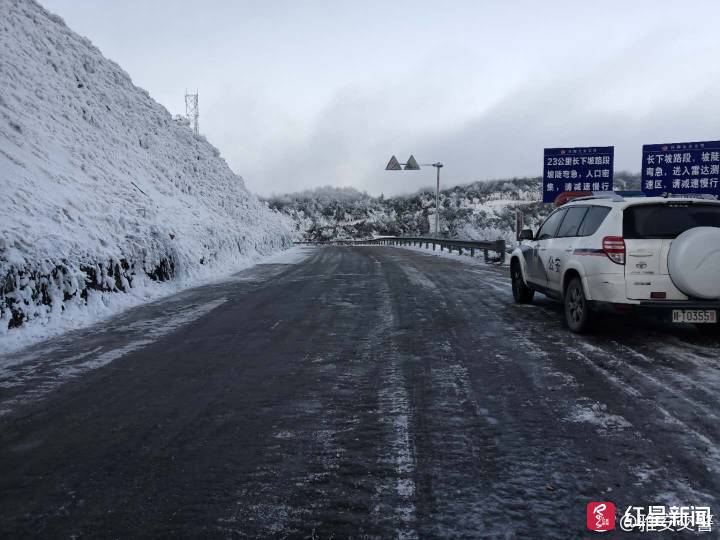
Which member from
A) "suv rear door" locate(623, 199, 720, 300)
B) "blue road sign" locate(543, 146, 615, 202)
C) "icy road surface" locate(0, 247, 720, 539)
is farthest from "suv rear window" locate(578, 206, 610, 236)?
"blue road sign" locate(543, 146, 615, 202)

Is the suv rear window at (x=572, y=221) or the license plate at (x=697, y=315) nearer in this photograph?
the license plate at (x=697, y=315)

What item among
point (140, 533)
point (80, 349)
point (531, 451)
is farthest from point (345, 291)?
point (140, 533)

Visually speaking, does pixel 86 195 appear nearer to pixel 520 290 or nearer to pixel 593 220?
pixel 520 290

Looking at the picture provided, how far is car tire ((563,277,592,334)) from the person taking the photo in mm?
6656

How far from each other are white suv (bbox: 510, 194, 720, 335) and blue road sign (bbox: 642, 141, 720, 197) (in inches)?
646

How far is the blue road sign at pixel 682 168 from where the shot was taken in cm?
2047

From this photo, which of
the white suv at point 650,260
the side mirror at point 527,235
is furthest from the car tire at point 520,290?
the white suv at point 650,260

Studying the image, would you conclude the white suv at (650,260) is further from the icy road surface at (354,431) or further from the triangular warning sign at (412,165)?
the triangular warning sign at (412,165)

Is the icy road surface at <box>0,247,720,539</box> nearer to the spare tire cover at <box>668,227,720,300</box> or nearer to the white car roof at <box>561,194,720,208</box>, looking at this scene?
the spare tire cover at <box>668,227,720,300</box>

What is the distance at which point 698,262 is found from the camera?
5840 millimetres

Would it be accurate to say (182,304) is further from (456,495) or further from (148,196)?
(148,196)

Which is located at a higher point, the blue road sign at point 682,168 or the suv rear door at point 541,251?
the blue road sign at point 682,168

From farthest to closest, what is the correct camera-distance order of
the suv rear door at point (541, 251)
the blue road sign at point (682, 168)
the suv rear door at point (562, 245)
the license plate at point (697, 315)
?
the blue road sign at point (682, 168), the suv rear door at point (541, 251), the suv rear door at point (562, 245), the license plate at point (697, 315)

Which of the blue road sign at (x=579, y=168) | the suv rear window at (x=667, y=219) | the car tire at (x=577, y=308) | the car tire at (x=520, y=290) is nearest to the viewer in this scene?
the suv rear window at (x=667, y=219)
